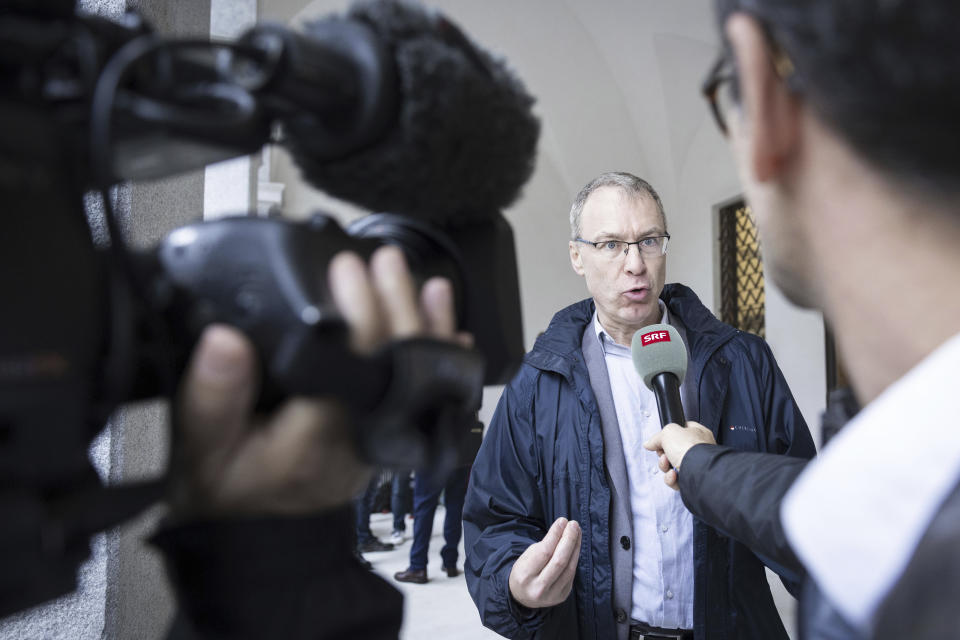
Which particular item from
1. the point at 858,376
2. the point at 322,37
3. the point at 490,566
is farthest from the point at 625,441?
the point at 322,37

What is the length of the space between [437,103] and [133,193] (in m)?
1.11

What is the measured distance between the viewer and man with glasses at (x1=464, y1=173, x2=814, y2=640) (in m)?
1.62

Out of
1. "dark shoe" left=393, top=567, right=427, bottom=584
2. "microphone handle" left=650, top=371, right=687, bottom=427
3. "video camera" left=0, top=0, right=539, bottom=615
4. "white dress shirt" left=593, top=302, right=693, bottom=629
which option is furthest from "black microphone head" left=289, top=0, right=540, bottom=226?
"dark shoe" left=393, top=567, right=427, bottom=584

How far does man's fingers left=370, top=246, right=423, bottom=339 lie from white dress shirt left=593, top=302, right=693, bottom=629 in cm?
136

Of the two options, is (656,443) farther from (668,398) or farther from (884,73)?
(884,73)

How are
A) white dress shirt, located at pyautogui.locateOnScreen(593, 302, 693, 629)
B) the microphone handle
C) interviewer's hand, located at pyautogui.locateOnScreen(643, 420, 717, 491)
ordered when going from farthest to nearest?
white dress shirt, located at pyautogui.locateOnScreen(593, 302, 693, 629) → the microphone handle → interviewer's hand, located at pyautogui.locateOnScreen(643, 420, 717, 491)

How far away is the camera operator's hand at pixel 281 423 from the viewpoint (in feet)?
1.64

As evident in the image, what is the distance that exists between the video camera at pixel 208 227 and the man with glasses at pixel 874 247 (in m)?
0.21

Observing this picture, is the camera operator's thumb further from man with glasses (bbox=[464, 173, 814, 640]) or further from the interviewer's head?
man with glasses (bbox=[464, 173, 814, 640])

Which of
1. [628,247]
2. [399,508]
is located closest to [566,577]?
[628,247]

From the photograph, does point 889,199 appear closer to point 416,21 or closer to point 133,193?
point 416,21

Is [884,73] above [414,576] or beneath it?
above

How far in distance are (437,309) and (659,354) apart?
115 centimetres

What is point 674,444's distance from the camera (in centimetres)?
139
